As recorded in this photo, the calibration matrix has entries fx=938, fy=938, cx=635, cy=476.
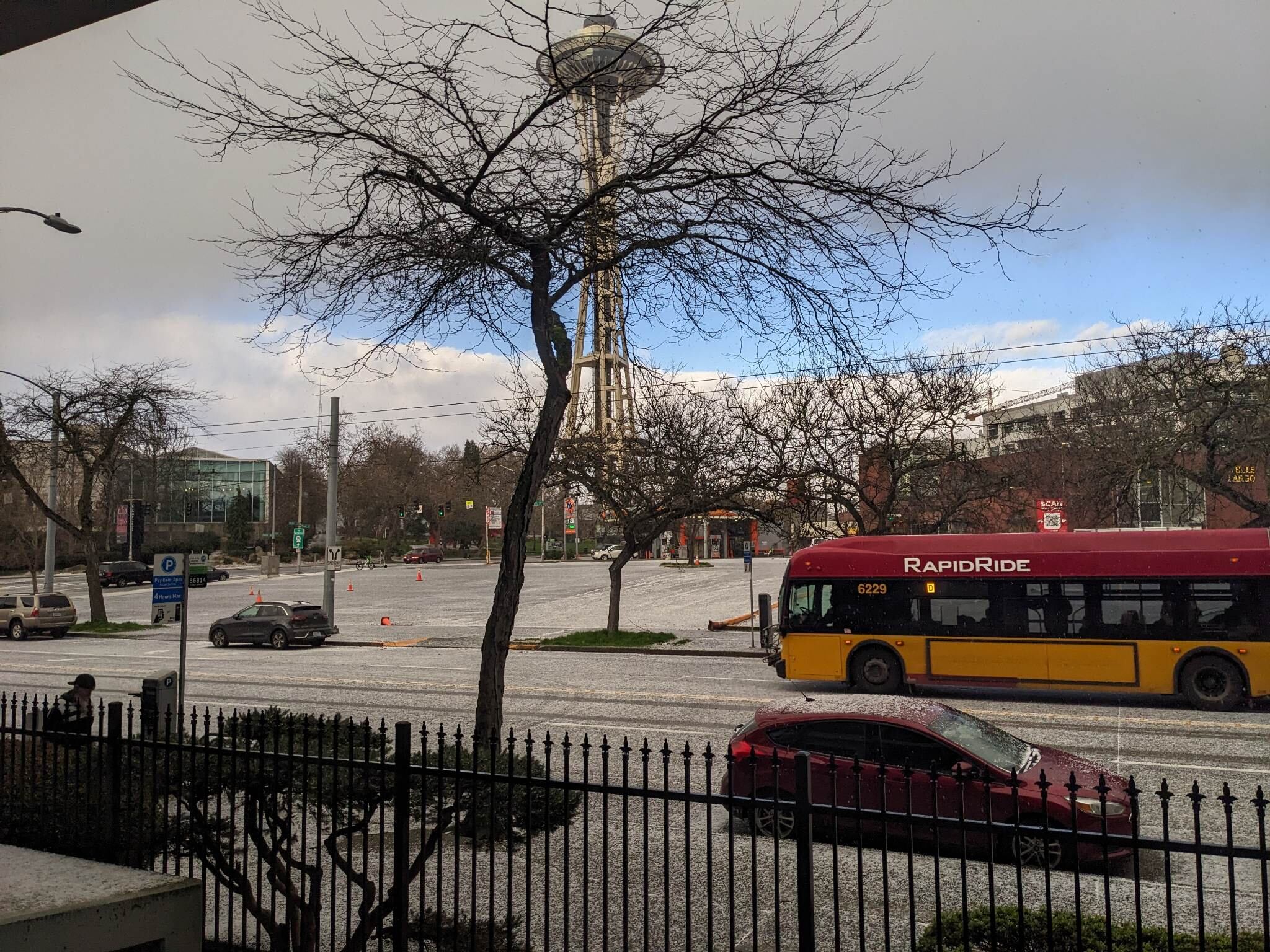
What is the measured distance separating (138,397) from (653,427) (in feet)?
57.3

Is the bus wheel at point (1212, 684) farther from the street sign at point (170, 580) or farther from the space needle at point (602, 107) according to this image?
the street sign at point (170, 580)

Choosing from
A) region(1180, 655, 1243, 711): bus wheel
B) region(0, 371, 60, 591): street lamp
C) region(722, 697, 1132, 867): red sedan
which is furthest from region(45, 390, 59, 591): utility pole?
region(1180, 655, 1243, 711): bus wheel

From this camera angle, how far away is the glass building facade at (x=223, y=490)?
86062mm

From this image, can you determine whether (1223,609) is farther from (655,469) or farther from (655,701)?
(655,469)

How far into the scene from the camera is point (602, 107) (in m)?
7.49

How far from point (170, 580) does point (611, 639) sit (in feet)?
53.4

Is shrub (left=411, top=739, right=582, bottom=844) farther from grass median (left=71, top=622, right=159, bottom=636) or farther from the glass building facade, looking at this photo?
the glass building facade

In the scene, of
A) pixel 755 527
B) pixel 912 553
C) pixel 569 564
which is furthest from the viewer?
pixel 569 564

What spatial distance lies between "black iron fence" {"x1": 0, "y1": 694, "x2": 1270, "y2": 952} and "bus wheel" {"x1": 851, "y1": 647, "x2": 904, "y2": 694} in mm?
8314

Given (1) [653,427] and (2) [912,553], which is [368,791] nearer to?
(2) [912,553]

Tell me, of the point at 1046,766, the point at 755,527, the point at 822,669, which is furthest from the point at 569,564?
the point at 1046,766

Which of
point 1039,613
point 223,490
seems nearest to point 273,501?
point 223,490

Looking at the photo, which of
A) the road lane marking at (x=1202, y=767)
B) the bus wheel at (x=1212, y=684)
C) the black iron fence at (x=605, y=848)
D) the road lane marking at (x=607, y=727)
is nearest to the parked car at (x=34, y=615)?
the road lane marking at (x=607, y=727)

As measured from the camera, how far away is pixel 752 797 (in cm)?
433
